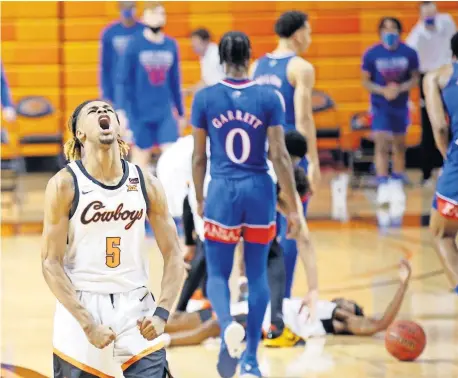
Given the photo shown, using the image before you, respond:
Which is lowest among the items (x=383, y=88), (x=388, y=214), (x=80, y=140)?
(x=388, y=214)

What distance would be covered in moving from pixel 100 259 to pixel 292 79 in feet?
10.2

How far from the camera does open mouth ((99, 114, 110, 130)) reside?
3.87m

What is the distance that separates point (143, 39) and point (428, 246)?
3.49 m

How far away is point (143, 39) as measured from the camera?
10.6 metres

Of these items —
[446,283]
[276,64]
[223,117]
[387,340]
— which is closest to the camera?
[223,117]

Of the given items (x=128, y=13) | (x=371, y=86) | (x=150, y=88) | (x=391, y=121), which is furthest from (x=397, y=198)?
(x=128, y=13)

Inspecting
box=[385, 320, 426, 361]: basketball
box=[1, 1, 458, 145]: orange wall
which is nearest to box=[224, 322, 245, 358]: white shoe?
box=[385, 320, 426, 361]: basketball

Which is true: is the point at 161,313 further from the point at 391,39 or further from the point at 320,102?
the point at 320,102

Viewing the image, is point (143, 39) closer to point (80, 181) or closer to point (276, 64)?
point (276, 64)

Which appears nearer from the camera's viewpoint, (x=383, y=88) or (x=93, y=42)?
(x=383, y=88)

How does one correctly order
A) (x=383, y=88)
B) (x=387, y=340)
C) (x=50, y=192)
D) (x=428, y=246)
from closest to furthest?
1. (x=50, y=192)
2. (x=387, y=340)
3. (x=428, y=246)
4. (x=383, y=88)

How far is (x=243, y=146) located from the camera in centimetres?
564

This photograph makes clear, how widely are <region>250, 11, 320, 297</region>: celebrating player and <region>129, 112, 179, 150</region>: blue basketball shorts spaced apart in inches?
164

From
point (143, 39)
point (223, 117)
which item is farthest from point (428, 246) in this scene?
point (223, 117)
